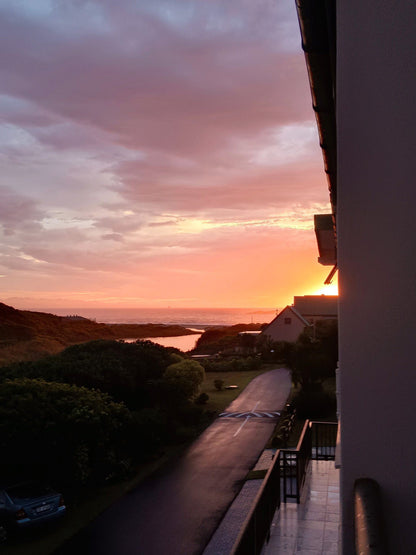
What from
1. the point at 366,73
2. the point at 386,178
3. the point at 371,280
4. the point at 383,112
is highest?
the point at 366,73

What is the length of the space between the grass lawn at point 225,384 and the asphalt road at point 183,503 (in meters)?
6.59

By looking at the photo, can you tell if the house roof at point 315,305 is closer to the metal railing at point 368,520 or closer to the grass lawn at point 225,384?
the grass lawn at point 225,384

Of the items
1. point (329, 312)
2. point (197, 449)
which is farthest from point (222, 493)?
point (329, 312)

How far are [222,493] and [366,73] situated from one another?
660 inches

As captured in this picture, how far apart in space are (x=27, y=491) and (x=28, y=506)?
0.66 metres

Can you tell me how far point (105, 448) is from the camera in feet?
62.8

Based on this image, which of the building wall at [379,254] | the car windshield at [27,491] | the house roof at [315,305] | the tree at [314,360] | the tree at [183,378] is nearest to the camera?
the building wall at [379,254]

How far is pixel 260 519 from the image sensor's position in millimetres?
7664

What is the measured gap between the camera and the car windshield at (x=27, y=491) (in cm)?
1470

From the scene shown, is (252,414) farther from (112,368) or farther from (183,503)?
(183,503)

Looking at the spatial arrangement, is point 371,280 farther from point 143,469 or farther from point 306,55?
point 143,469

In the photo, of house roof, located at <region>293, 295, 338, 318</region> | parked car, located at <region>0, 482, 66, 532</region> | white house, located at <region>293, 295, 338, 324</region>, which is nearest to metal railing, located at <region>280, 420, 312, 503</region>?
Answer: parked car, located at <region>0, 482, 66, 532</region>

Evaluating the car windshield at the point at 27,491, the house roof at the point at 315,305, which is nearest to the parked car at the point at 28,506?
the car windshield at the point at 27,491

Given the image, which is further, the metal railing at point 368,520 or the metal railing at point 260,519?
the metal railing at point 260,519
